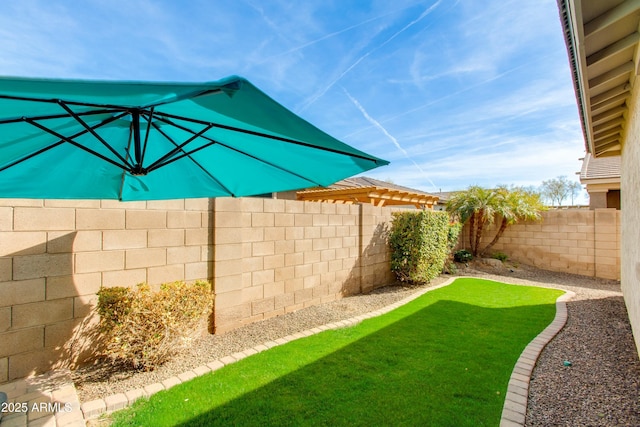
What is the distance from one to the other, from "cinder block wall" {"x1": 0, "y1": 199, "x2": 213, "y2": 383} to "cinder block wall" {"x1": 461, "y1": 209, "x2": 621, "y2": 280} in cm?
1381

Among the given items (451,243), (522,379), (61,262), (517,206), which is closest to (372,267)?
(451,243)

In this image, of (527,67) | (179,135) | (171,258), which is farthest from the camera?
(527,67)

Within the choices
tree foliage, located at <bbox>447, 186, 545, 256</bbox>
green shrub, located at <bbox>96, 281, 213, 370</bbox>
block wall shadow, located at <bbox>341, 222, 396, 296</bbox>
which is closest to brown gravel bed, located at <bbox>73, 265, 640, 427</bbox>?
green shrub, located at <bbox>96, 281, 213, 370</bbox>

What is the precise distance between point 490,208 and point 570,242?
3.11m

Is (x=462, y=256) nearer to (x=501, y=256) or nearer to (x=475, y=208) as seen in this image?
(x=501, y=256)

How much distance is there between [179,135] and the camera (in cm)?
293

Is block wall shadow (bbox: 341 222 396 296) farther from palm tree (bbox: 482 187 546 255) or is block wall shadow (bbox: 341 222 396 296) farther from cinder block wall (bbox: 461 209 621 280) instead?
cinder block wall (bbox: 461 209 621 280)

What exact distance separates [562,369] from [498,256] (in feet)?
32.2

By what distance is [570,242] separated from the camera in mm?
11961

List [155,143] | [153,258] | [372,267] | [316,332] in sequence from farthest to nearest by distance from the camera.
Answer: [372,267] → [316,332] → [153,258] → [155,143]

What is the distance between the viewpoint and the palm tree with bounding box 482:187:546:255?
41.2 feet

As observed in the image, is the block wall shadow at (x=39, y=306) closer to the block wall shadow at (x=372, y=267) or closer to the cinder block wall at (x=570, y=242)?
the block wall shadow at (x=372, y=267)

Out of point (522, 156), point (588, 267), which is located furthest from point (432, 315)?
point (522, 156)

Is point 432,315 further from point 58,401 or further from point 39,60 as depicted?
point 39,60
